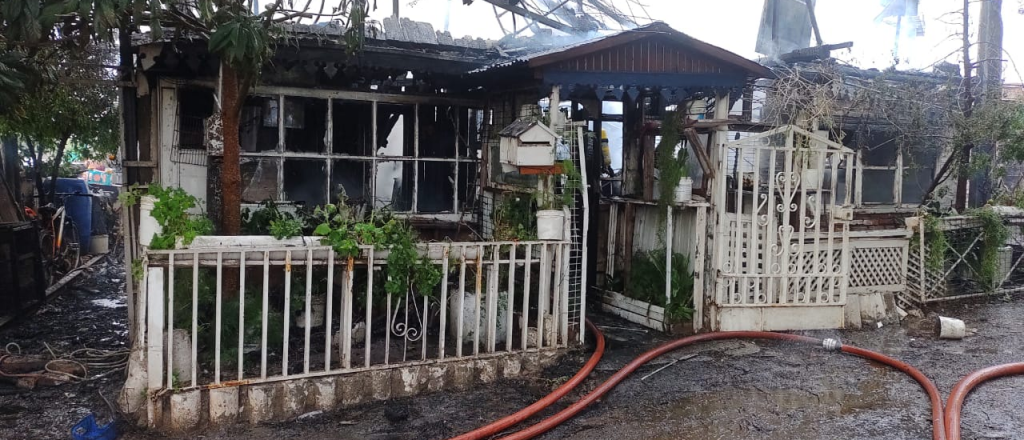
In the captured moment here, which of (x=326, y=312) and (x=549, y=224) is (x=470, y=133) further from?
(x=326, y=312)

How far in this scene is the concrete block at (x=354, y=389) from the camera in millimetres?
5379

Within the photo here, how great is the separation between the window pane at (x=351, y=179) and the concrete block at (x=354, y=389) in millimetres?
2855

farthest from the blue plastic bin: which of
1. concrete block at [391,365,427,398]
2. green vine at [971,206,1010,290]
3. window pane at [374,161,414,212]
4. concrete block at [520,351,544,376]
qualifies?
green vine at [971,206,1010,290]

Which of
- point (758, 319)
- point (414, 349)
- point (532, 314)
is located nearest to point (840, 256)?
point (758, 319)

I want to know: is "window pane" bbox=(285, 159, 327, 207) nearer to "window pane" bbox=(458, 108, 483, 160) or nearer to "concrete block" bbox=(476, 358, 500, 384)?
"window pane" bbox=(458, 108, 483, 160)

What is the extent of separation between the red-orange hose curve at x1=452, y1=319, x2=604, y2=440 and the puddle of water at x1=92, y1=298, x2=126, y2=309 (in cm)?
667

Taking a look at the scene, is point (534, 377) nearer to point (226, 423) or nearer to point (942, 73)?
point (226, 423)

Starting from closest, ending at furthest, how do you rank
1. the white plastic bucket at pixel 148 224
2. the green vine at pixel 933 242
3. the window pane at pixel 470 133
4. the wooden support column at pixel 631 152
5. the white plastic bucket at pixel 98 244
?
the white plastic bucket at pixel 148 224
the window pane at pixel 470 133
the wooden support column at pixel 631 152
the green vine at pixel 933 242
the white plastic bucket at pixel 98 244

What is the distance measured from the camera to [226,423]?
16.4 ft

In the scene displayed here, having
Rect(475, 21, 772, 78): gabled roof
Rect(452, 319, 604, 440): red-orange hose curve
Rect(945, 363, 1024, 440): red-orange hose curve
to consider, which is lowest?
Rect(452, 319, 604, 440): red-orange hose curve

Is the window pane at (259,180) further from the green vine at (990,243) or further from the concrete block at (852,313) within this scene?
the green vine at (990,243)

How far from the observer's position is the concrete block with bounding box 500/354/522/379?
238 inches

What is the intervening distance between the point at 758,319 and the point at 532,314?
2505 mm

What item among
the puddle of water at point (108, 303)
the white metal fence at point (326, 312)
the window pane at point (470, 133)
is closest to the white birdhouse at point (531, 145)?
the white metal fence at point (326, 312)
